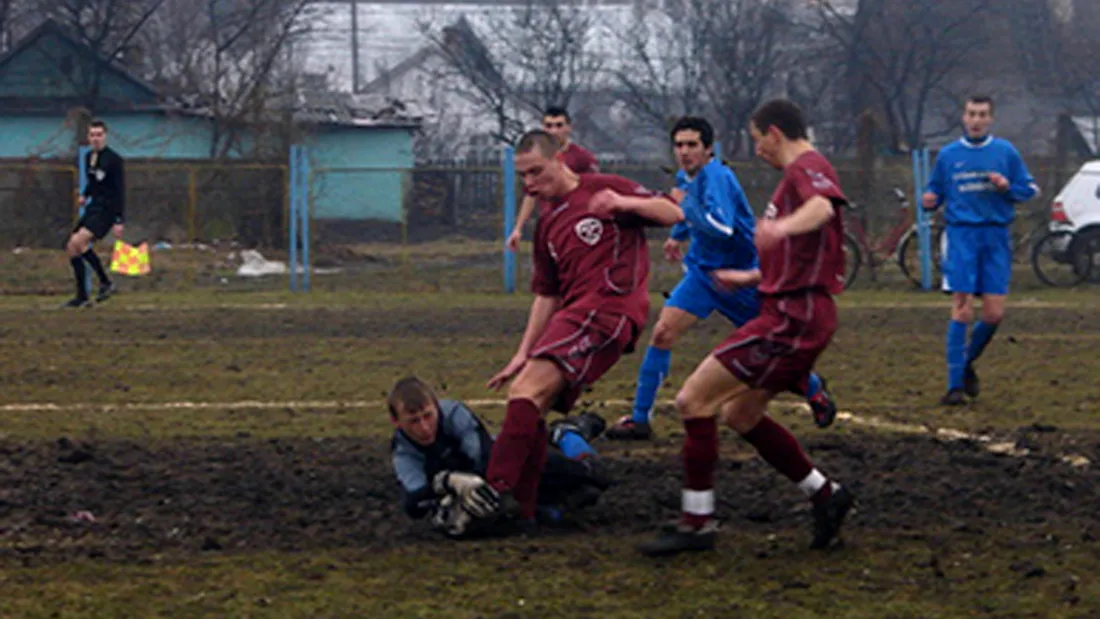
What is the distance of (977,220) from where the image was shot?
11469 millimetres

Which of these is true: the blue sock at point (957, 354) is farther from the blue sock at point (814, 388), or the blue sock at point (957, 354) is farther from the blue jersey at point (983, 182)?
the blue sock at point (814, 388)

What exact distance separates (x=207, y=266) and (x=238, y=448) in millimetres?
18784

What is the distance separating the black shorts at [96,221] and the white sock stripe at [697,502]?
14.9 metres

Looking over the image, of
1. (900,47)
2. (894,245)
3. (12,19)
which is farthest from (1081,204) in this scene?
(12,19)

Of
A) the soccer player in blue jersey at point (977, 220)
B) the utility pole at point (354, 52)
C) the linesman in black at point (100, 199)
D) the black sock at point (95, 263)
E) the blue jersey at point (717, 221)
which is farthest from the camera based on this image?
the utility pole at point (354, 52)

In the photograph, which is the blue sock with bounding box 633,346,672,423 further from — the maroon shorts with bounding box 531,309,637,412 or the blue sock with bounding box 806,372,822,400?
the maroon shorts with bounding box 531,309,637,412

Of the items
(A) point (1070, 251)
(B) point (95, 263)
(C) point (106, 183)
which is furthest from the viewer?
(A) point (1070, 251)

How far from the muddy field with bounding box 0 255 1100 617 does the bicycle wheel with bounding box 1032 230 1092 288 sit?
1073cm

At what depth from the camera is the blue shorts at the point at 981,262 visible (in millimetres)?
11422

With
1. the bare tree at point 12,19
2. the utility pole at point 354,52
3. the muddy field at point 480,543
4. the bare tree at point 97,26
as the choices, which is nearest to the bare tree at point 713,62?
the bare tree at point 97,26

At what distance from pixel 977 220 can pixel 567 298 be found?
4.90 m

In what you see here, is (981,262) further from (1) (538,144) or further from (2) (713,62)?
(2) (713,62)

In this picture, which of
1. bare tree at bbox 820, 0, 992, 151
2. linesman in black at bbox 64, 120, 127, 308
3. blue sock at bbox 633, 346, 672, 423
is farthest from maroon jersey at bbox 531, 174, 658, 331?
bare tree at bbox 820, 0, 992, 151

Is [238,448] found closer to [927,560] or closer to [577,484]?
[577,484]
